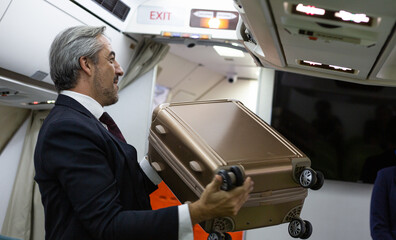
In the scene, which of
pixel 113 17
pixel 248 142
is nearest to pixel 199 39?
pixel 113 17

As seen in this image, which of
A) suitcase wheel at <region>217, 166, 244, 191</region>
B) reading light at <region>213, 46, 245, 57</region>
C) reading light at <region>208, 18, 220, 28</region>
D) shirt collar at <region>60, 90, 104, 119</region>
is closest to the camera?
suitcase wheel at <region>217, 166, 244, 191</region>

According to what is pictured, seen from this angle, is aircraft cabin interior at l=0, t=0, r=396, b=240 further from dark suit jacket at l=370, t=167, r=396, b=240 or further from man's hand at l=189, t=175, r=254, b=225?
man's hand at l=189, t=175, r=254, b=225

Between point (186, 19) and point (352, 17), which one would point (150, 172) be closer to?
point (352, 17)

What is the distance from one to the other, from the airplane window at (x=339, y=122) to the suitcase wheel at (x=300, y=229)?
2586 mm

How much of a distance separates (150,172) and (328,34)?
3.35ft

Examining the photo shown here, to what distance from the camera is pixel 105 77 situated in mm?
1860

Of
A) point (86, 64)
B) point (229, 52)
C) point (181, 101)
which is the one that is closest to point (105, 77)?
point (86, 64)

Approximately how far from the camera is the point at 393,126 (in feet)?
13.3

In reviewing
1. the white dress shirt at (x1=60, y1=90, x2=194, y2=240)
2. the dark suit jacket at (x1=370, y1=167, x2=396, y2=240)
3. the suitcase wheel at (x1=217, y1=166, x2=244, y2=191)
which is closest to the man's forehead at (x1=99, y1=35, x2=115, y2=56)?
the white dress shirt at (x1=60, y1=90, x2=194, y2=240)

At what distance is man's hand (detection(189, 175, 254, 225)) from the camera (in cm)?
135

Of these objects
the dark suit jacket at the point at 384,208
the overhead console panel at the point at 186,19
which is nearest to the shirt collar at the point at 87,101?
the dark suit jacket at the point at 384,208

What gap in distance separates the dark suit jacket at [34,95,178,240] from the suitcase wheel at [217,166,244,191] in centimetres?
23

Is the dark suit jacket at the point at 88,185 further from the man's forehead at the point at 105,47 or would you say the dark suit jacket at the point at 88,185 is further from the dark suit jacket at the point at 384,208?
the dark suit jacket at the point at 384,208

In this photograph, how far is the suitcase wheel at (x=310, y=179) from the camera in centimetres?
152
